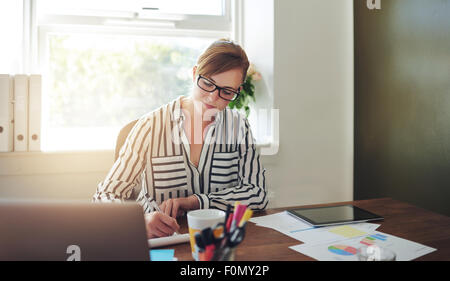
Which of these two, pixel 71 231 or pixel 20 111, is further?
pixel 20 111

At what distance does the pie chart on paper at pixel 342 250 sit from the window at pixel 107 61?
147 cm

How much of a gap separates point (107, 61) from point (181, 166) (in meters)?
1.13

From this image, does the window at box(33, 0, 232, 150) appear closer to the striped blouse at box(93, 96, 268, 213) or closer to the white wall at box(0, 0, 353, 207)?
the white wall at box(0, 0, 353, 207)

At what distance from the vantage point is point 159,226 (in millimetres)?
948

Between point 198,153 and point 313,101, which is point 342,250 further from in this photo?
point 313,101

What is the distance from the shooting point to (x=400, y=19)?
1.83m

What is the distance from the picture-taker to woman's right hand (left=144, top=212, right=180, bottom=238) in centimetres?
94

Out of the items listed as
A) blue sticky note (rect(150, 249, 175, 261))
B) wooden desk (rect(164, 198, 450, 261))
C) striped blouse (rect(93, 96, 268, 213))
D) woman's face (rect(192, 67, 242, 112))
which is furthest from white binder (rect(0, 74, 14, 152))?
blue sticky note (rect(150, 249, 175, 261))

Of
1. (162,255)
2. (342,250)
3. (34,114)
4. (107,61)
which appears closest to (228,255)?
(162,255)

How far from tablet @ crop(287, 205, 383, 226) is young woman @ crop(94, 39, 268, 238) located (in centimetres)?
16

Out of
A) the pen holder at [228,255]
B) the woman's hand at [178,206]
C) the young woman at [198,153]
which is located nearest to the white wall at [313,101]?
the young woman at [198,153]

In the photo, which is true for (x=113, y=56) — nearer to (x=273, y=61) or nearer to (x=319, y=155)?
(x=273, y=61)
